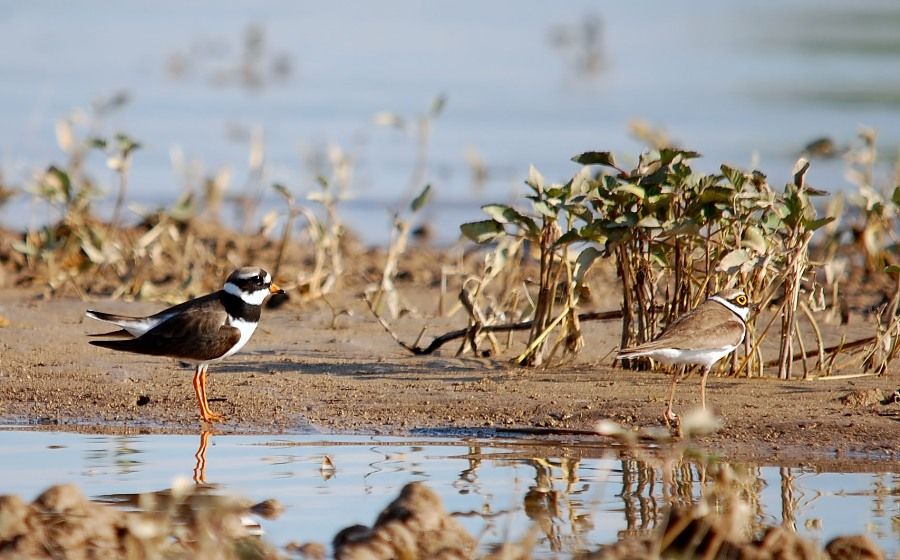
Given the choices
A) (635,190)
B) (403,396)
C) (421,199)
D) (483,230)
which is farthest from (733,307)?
(421,199)

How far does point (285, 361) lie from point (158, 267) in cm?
336

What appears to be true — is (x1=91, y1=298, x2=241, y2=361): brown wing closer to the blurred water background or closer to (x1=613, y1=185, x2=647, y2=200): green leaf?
the blurred water background

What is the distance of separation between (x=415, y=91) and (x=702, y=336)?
1767 centimetres

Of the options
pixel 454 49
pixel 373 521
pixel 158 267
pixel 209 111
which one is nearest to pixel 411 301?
pixel 158 267

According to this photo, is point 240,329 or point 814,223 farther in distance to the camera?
point 240,329

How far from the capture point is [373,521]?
567 cm

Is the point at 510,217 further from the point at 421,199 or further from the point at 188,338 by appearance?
the point at 188,338

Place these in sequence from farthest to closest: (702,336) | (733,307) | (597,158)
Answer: (597,158) < (733,307) < (702,336)

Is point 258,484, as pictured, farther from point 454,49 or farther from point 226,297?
point 454,49

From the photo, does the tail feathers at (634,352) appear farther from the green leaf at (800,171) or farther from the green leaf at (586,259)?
the green leaf at (800,171)

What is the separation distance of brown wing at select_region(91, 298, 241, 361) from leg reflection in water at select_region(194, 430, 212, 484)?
0.89 metres

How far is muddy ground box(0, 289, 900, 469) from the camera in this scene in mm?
7160

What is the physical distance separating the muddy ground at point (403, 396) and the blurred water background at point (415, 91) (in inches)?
78.2

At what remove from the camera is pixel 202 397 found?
7582 mm
